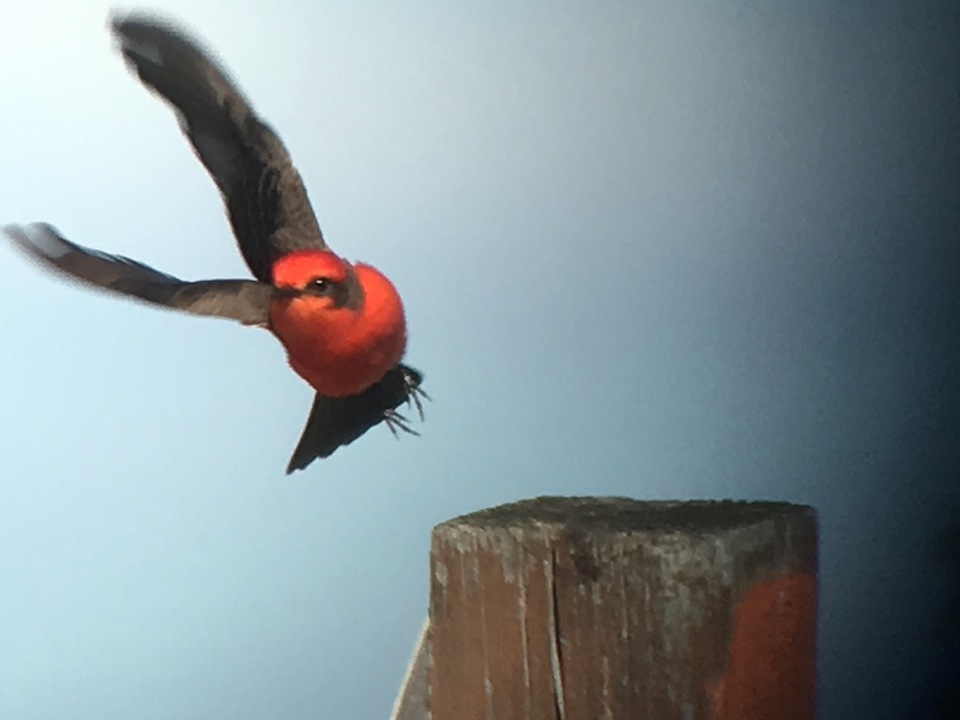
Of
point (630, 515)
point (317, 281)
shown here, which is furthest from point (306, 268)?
point (630, 515)

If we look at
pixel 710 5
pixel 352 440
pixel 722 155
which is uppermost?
pixel 710 5

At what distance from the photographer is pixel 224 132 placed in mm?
890

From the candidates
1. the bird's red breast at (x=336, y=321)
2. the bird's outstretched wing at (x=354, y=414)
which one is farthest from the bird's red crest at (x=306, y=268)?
the bird's outstretched wing at (x=354, y=414)

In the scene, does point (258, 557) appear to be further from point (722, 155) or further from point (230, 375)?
point (722, 155)

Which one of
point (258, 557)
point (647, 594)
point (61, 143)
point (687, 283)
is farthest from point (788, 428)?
point (61, 143)

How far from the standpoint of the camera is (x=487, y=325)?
36.4 inches

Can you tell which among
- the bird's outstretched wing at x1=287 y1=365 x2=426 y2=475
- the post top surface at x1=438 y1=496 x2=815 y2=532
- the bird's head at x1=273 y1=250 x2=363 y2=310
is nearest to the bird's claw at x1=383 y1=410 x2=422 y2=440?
the bird's outstretched wing at x1=287 y1=365 x2=426 y2=475

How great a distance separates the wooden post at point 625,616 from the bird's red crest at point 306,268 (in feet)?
1.82

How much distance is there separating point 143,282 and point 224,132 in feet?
0.55

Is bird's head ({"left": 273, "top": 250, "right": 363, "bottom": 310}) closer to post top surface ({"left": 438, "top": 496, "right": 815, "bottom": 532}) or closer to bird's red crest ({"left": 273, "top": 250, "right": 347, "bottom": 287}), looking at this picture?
bird's red crest ({"left": 273, "top": 250, "right": 347, "bottom": 287})

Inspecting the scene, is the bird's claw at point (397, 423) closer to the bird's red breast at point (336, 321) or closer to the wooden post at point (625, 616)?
the bird's red breast at point (336, 321)

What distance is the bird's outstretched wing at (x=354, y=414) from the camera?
2.96ft

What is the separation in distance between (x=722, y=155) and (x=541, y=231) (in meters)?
0.21

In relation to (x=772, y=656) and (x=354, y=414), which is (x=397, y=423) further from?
(x=772, y=656)
